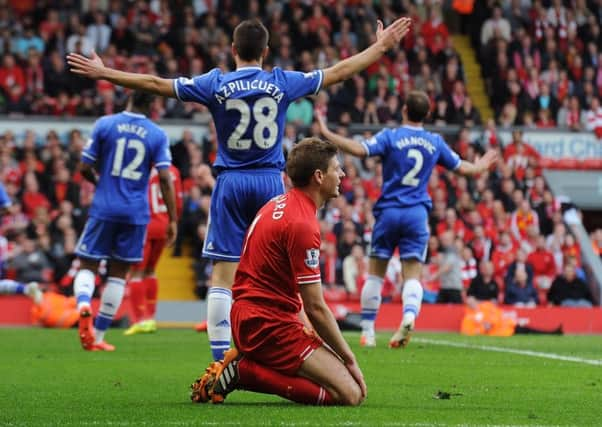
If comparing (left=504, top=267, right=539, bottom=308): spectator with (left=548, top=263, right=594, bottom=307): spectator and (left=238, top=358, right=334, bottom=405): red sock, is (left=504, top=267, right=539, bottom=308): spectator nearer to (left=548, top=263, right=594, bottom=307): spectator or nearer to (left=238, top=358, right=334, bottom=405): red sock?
(left=548, top=263, right=594, bottom=307): spectator

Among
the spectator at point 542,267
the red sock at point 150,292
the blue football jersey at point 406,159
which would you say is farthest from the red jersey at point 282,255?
the spectator at point 542,267

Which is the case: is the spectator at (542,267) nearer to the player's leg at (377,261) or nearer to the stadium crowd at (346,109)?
the stadium crowd at (346,109)

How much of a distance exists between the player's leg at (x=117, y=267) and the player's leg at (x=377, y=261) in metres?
2.30

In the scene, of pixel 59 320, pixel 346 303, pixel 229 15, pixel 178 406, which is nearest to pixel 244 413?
pixel 178 406

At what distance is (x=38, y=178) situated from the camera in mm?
20938

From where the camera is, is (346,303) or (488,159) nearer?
(488,159)

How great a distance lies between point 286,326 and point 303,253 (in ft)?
1.60

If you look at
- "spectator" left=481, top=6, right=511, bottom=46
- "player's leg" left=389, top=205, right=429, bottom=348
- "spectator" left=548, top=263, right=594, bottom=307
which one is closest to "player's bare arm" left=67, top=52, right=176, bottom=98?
"player's leg" left=389, top=205, right=429, bottom=348

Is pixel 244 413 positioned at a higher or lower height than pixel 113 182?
lower

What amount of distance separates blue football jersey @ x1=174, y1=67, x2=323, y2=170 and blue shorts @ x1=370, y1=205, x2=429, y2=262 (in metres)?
3.94

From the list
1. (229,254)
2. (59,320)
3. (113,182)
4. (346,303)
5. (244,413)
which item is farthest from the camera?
(346,303)

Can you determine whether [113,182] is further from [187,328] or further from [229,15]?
[229,15]

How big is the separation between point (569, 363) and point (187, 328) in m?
7.70

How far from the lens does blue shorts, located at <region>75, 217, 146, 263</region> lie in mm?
12719
